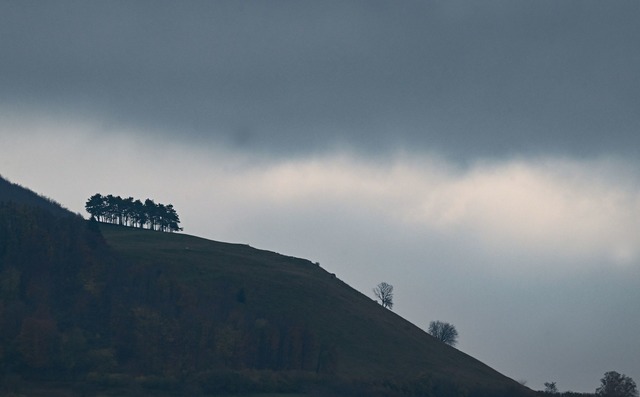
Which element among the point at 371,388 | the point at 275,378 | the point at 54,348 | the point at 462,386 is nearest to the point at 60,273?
the point at 54,348

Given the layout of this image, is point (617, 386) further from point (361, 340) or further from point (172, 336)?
point (172, 336)

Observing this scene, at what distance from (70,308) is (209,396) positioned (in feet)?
140

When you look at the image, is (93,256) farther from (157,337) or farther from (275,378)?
(275,378)

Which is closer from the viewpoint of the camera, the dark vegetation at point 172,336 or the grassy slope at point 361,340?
the dark vegetation at point 172,336

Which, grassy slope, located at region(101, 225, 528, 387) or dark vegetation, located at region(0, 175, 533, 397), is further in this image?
grassy slope, located at region(101, 225, 528, 387)

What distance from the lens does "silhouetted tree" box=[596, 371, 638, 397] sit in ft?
630

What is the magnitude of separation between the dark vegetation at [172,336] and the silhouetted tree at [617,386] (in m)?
19.1

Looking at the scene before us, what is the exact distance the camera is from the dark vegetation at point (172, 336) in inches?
5384

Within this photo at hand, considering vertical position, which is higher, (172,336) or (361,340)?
(361,340)

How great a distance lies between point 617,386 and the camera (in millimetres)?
195625

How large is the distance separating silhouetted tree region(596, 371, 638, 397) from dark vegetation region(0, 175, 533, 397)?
62.8ft

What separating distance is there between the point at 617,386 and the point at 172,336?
95.7 meters

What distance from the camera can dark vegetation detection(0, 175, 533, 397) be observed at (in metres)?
137

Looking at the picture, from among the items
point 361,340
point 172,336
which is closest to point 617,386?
point 361,340
